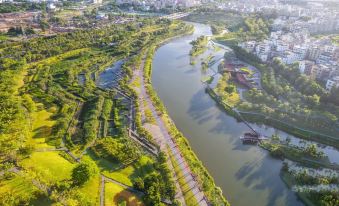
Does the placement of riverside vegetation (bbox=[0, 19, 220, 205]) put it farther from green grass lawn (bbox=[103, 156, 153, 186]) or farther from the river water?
the river water

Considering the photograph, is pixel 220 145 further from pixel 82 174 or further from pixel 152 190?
pixel 82 174

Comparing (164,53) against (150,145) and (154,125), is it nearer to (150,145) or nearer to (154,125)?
(154,125)

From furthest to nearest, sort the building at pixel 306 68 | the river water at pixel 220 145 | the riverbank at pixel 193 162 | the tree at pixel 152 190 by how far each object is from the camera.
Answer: the building at pixel 306 68 → the river water at pixel 220 145 → the riverbank at pixel 193 162 → the tree at pixel 152 190

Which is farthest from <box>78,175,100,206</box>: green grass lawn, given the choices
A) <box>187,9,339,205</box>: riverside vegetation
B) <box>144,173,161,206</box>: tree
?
<box>187,9,339,205</box>: riverside vegetation

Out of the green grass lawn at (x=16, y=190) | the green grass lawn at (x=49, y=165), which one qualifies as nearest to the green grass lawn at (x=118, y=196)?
the green grass lawn at (x=49, y=165)

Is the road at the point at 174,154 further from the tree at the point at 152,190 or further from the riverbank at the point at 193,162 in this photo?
the tree at the point at 152,190
